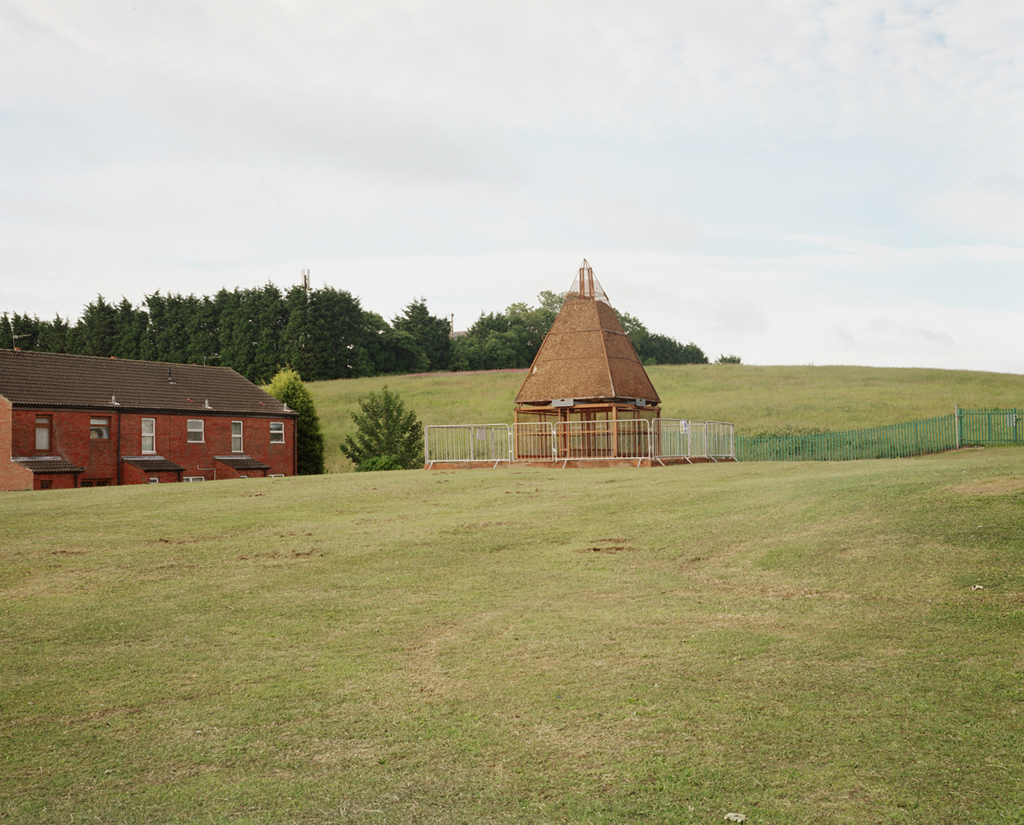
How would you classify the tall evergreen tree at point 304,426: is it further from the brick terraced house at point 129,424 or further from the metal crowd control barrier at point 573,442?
the metal crowd control barrier at point 573,442

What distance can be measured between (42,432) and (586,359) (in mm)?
23817

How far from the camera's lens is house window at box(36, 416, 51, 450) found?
1426 inches

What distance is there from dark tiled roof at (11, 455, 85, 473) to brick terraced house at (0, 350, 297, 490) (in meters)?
0.04

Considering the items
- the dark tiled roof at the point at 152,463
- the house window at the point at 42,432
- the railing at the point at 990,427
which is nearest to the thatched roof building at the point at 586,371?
the railing at the point at 990,427

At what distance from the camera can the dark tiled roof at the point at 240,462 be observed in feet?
137

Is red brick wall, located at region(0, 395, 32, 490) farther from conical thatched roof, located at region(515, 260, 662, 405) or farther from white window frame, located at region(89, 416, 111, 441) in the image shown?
conical thatched roof, located at region(515, 260, 662, 405)

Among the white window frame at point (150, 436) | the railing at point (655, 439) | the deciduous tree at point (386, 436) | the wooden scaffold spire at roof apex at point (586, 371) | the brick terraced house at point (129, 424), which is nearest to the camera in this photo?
the railing at point (655, 439)

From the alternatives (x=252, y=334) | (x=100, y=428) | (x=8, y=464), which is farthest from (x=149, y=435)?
(x=252, y=334)

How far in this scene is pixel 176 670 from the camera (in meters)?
7.24

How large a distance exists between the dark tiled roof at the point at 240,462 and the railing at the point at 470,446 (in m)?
14.1

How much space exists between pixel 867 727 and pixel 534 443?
25.9 metres

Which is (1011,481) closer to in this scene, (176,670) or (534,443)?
(176,670)

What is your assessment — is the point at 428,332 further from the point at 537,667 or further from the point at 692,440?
the point at 537,667

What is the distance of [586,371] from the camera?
105 feet
